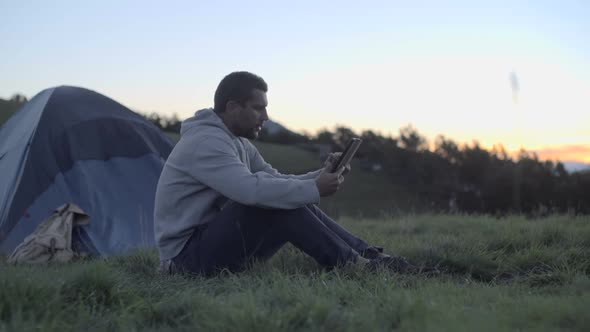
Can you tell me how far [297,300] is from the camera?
2.98m

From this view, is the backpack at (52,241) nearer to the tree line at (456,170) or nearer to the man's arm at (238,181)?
the man's arm at (238,181)

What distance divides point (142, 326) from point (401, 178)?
2260 centimetres

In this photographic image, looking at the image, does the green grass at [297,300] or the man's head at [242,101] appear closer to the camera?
the green grass at [297,300]

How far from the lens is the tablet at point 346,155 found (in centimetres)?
415

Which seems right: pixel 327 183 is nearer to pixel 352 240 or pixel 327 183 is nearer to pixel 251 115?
pixel 352 240

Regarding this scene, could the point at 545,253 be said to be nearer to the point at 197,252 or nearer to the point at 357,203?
the point at 197,252

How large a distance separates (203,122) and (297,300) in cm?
160

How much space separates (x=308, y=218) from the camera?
3908 mm

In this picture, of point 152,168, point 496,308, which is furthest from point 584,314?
point 152,168

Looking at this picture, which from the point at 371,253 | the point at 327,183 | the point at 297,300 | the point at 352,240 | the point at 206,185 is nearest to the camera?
the point at 297,300

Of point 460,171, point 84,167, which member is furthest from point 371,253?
point 460,171

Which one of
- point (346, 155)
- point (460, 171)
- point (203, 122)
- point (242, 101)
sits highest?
point (242, 101)

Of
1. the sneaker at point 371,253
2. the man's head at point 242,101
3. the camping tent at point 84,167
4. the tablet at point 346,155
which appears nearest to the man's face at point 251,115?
the man's head at point 242,101

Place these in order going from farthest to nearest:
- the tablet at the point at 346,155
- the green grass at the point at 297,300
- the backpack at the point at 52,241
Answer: the backpack at the point at 52,241 → the tablet at the point at 346,155 → the green grass at the point at 297,300
